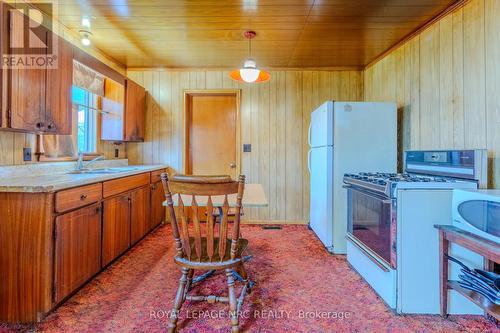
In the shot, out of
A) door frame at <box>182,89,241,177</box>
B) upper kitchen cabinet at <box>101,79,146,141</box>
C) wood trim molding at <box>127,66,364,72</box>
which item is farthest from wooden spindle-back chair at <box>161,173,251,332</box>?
wood trim molding at <box>127,66,364,72</box>

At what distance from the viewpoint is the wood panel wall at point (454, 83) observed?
1963 mm

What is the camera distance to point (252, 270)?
247 cm

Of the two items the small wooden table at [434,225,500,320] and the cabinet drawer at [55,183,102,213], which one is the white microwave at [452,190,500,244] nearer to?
the small wooden table at [434,225,500,320]

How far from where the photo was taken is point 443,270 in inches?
68.6

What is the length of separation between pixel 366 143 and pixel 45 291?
2982 mm

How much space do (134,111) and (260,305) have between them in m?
2.96

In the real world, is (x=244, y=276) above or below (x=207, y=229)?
below

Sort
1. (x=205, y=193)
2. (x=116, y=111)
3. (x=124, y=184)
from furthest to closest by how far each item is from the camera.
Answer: (x=116, y=111) < (x=124, y=184) < (x=205, y=193)

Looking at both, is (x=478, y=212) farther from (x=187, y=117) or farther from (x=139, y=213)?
(x=187, y=117)

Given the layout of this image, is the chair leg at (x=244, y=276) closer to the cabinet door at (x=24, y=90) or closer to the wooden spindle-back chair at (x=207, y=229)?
the wooden spindle-back chair at (x=207, y=229)

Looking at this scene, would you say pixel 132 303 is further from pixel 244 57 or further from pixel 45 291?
pixel 244 57

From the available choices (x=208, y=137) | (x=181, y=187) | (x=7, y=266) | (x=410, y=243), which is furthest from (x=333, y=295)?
(x=208, y=137)

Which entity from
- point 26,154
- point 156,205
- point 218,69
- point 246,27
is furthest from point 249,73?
point 156,205

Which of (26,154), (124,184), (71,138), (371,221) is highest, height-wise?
(71,138)
